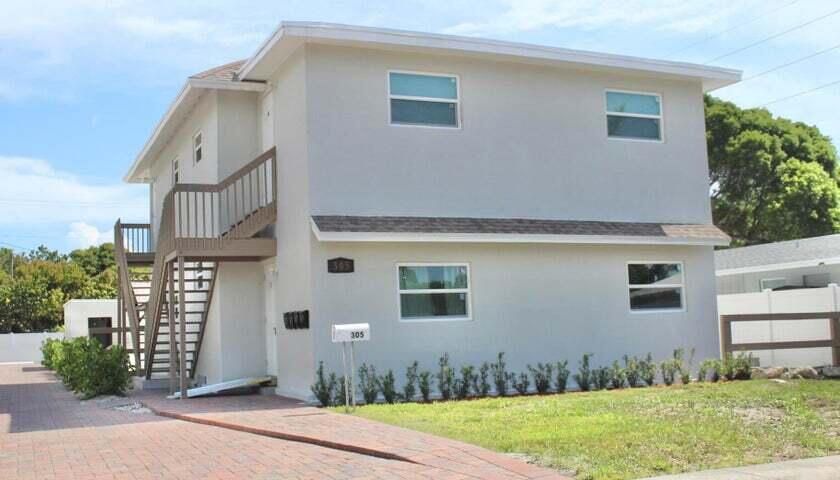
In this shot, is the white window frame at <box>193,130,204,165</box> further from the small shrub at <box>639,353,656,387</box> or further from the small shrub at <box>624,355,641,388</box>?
the small shrub at <box>639,353,656,387</box>

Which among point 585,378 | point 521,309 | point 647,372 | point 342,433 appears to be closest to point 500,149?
point 521,309

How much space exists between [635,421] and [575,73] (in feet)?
28.2

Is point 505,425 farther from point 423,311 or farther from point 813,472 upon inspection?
point 423,311

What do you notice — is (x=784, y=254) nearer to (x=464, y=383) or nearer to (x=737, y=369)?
(x=737, y=369)

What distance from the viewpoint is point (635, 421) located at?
34.4 ft

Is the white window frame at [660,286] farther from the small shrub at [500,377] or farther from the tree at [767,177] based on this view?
the tree at [767,177]

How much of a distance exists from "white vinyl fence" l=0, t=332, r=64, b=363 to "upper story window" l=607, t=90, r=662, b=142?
95.3 ft

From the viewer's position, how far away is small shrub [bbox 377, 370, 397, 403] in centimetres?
1437

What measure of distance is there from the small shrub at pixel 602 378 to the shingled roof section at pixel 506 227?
246cm

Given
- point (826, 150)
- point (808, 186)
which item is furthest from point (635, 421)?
point (826, 150)

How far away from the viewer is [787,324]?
65.5ft

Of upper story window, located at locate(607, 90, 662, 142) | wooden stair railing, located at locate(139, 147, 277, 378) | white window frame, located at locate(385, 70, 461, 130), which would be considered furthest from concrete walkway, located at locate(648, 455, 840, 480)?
upper story window, located at locate(607, 90, 662, 142)

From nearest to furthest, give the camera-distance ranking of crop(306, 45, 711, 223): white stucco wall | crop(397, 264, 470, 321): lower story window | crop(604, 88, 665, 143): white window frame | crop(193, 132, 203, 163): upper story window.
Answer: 1. crop(306, 45, 711, 223): white stucco wall
2. crop(397, 264, 470, 321): lower story window
3. crop(604, 88, 665, 143): white window frame
4. crop(193, 132, 203, 163): upper story window

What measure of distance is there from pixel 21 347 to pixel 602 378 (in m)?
30.9
